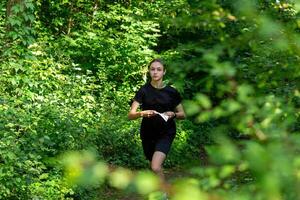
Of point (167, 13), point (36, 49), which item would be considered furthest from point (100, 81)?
point (167, 13)

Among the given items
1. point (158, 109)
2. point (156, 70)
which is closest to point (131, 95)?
point (158, 109)

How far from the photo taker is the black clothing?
6746mm

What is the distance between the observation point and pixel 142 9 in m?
14.5

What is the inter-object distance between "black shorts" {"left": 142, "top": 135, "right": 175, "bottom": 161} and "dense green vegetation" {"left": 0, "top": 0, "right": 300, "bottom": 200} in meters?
0.48

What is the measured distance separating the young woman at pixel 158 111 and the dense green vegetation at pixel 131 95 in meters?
0.45

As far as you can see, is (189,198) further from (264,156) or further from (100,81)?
(100,81)

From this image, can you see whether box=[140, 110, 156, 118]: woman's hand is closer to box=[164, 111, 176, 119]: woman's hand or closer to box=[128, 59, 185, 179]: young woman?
box=[128, 59, 185, 179]: young woman

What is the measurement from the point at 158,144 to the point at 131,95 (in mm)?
6477

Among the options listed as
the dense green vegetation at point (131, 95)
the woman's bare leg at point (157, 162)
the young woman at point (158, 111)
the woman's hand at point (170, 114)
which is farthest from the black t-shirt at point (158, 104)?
the dense green vegetation at point (131, 95)

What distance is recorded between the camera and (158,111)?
22.2 feet

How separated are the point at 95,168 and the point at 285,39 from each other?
33.7 inches

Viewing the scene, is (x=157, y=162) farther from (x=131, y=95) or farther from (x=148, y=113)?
(x=131, y=95)

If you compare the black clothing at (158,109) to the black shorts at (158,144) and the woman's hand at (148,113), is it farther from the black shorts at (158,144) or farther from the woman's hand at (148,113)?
the woman's hand at (148,113)

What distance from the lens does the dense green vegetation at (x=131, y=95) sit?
1.41 metres
